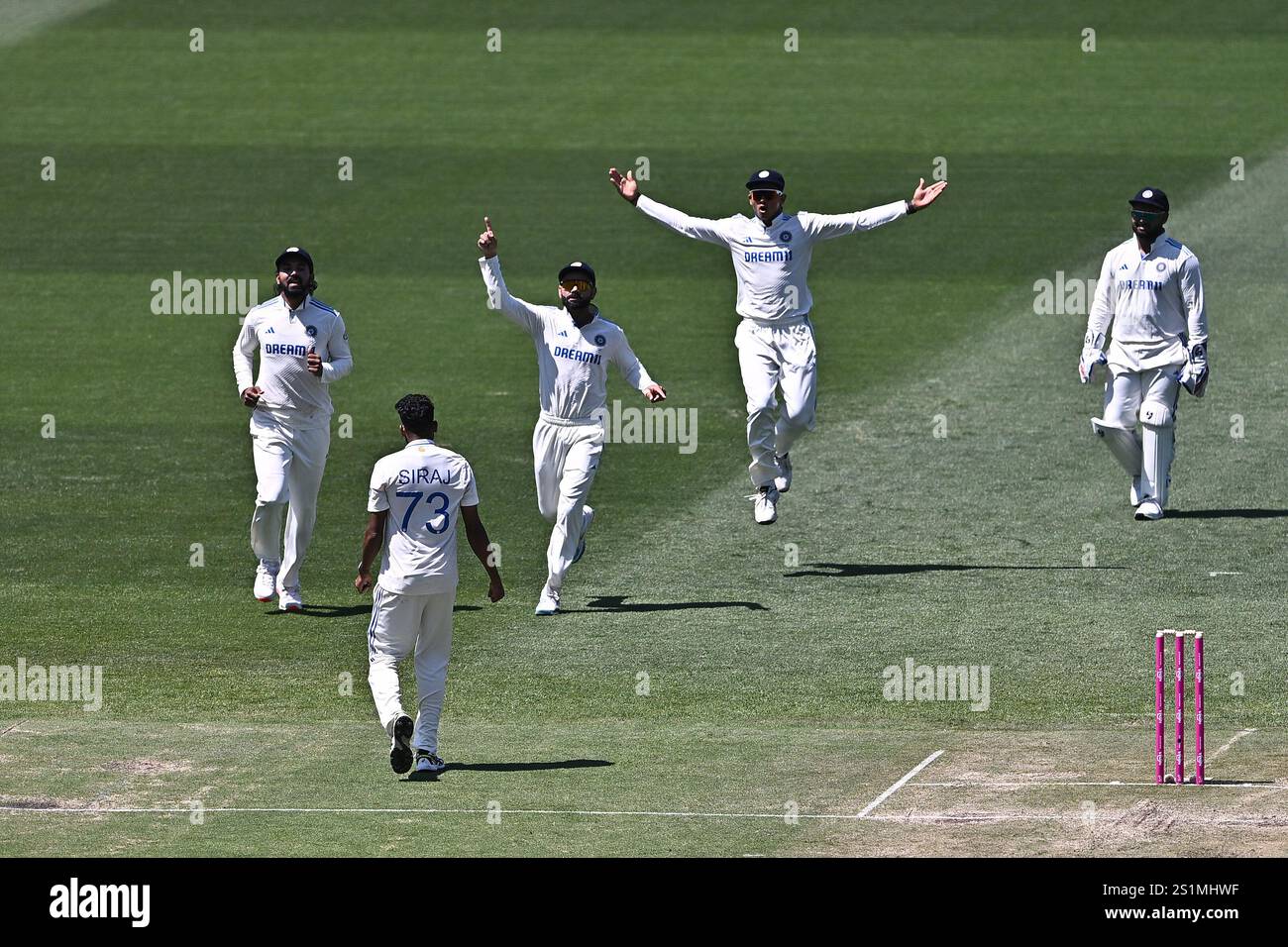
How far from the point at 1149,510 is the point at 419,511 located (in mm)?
8298

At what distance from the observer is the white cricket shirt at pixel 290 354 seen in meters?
16.6

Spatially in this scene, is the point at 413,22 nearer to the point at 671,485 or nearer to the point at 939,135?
the point at 939,135

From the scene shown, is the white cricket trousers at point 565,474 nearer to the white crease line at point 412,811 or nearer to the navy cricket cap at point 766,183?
the navy cricket cap at point 766,183

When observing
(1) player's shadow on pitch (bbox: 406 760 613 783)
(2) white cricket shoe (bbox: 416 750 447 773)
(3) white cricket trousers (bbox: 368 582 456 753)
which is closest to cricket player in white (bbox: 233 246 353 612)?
(3) white cricket trousers (bbox: 368 582 456 753)

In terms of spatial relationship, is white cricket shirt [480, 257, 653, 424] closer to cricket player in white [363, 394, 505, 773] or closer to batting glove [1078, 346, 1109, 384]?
cricket player in white [363, 394, 505, 773]

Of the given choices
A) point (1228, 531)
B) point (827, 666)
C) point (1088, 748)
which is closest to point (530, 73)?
point (1228, 531)

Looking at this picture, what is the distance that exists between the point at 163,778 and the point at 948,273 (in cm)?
1798

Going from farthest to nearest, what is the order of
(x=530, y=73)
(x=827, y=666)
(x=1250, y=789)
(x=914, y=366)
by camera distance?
(x=530, y=73) < (x=914, y=366) < (x=827, y=666) < (x=1250, y=789)

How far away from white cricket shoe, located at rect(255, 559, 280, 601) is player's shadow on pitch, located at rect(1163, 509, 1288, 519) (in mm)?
7160

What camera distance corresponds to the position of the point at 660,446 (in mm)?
22297

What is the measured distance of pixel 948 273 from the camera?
29.1 metres

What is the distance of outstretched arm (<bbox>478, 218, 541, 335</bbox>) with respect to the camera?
15719 mm

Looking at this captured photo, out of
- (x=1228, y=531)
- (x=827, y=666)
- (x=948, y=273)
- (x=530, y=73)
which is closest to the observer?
(x=827, y=666)

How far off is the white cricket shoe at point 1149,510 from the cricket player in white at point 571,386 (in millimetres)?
4919
